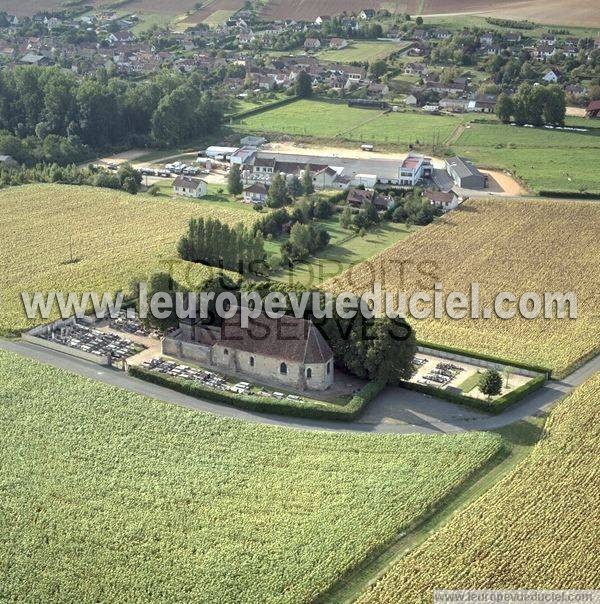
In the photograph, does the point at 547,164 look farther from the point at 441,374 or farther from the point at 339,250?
the point at 441,374

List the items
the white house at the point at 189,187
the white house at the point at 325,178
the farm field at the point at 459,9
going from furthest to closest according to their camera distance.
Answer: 1. the farm field at the point at 459,9
2. the white house at the point at 325,178
3. the white house at the point at 189,187

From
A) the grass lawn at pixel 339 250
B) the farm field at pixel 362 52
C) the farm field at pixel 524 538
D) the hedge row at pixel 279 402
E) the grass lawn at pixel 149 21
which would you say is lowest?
the farm field at pixel 524 538

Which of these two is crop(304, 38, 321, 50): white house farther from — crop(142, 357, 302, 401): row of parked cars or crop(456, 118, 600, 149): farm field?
crop(142, 357, 302, 401): row of parked cars

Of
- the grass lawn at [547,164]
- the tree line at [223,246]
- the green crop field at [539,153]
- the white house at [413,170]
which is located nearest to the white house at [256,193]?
the white house at [413,170]

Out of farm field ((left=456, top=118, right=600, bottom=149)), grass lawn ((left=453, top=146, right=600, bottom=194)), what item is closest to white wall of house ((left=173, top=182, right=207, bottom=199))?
grass lawn ((left=453, top=146, right=600, bottom=194))

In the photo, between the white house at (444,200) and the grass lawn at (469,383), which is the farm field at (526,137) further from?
the grass lawn at (469,383)

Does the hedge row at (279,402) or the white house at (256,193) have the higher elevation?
the white house at (256,193)

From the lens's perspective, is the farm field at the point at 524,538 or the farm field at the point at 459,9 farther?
the farm field at the point at 459,9

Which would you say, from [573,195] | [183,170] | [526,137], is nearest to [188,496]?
[573,195]
